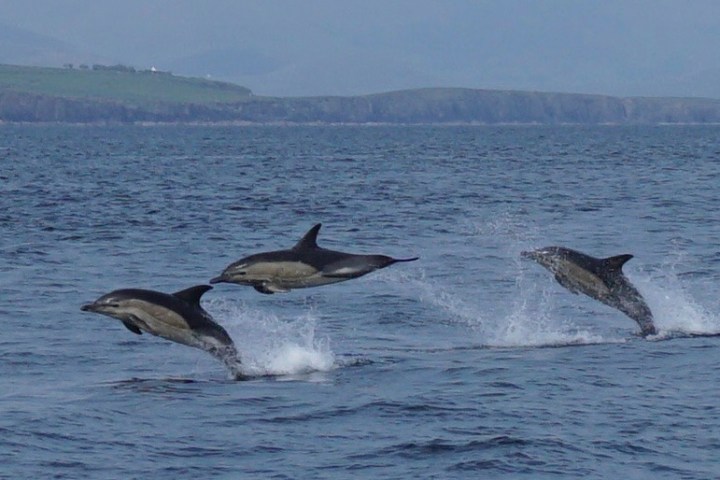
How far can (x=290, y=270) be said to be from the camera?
655 inches

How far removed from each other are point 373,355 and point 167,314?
10.5 feet

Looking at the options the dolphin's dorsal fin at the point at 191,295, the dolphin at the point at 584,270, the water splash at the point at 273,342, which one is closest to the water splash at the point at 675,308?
the dolphin at the point at 584,270

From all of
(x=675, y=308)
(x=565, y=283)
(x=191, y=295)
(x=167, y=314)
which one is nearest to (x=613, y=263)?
(x=565, y=283)

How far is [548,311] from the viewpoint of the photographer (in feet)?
74.4

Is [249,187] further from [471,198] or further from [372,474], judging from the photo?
[372,474]

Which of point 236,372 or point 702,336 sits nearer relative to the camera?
point 236,372

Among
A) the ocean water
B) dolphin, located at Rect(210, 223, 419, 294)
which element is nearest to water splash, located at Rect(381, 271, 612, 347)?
the ocean water

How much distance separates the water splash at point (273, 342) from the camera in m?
17.6

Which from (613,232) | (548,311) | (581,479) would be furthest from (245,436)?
(613,232)

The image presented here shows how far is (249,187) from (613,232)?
69.0 feet

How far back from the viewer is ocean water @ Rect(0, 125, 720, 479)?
13414 mm

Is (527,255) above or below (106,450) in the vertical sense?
above

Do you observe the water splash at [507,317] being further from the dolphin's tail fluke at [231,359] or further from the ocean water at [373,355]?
the dolphin's tail fluke at [231,359]

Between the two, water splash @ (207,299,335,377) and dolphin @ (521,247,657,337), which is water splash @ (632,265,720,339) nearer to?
dolphin @ (521,247,657,337)
